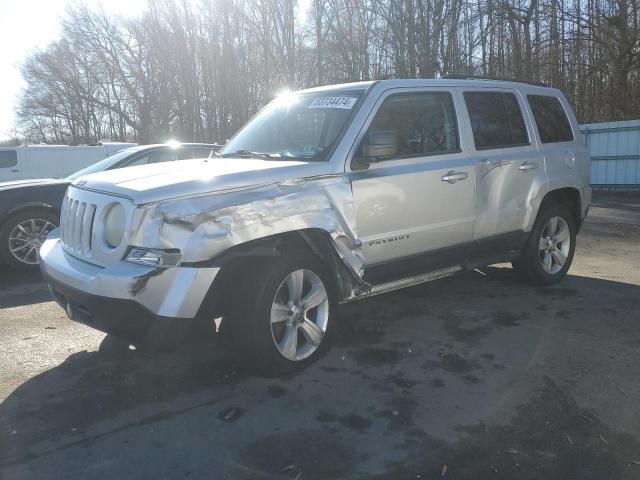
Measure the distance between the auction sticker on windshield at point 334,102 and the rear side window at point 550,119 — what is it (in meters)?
2.34

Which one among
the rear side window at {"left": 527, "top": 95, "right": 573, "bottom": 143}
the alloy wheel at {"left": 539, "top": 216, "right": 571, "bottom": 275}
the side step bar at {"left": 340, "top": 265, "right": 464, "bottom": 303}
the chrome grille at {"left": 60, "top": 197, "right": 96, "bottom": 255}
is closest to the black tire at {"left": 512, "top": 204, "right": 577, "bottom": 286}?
the alloy wheel at {"left": 539, "top": 216, "right": 571, "bottom": 275}

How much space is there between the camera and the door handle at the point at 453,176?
4521 mm

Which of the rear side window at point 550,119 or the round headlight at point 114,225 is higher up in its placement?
the rear side window at point 550,119

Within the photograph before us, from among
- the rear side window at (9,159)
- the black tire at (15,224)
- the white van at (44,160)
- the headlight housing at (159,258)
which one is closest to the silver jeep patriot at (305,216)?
the headlight housing at (159,258)

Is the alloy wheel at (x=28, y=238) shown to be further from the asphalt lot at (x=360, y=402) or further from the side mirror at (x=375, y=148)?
the side mirror at (x=375, y=148)

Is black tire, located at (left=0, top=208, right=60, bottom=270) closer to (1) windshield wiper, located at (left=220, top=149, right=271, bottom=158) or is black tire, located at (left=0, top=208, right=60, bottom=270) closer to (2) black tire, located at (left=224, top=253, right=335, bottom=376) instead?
(1) windshield wiper, located at (left=220, top=149, right=271, bottom=158)

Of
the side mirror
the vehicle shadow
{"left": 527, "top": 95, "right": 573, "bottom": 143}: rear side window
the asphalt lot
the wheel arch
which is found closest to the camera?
the asphalt lot

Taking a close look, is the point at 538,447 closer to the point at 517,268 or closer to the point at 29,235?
the point at 517,268

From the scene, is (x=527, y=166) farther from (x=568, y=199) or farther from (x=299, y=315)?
(x=299, y=315)

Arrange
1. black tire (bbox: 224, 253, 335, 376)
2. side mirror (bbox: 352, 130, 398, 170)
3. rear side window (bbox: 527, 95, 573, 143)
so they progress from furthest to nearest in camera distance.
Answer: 1. rear side window (bbox: 527, 95, 573, 143)
2. side mirror (bbox: 352, 130, 398, 170)
3. black tire (bbox: 224, 253, 335, 376)

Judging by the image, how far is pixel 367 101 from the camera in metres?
4.16

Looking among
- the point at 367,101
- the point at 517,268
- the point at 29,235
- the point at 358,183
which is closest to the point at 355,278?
the point at 358,183

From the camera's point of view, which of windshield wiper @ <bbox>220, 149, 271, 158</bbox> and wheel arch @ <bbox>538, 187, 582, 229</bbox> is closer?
windshield wiper @ <bbox>220, 149, 271, 158</bbox>

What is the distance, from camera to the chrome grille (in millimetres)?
3576
